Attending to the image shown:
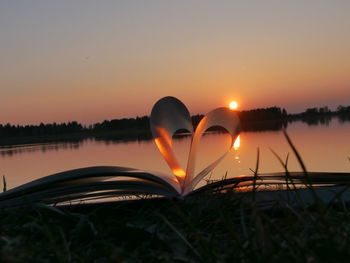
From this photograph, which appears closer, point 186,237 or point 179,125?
point 186,237

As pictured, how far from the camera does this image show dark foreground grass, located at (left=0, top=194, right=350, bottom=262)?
308mm

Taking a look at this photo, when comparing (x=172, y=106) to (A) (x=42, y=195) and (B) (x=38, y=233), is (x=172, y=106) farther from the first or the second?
(B) (x=38, y=233)

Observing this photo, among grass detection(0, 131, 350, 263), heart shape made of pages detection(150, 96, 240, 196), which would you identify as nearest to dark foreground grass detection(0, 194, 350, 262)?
grass detection(0, 131, 350, 263)

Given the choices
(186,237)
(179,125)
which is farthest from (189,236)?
(179,125)

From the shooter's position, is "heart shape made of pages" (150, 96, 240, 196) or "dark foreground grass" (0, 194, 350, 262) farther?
"heart shape made of pages" (150, 96, 240, 196)

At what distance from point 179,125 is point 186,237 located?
938 millimetres

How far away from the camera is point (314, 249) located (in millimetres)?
298

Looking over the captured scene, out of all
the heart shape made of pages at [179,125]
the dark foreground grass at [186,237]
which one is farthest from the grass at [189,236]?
the heart shape made of pages at [179,125]

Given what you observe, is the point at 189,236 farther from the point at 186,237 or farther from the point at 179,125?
the point at 179,125

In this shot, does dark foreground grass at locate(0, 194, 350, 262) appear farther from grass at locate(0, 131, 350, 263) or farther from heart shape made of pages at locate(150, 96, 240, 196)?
heart shape made of pages at locate(150, 96, 240, 196)

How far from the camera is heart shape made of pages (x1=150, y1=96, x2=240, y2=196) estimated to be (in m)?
1.10

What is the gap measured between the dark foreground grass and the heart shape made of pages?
366 mm

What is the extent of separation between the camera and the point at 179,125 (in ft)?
4.56

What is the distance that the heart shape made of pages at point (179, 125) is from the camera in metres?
1.10
